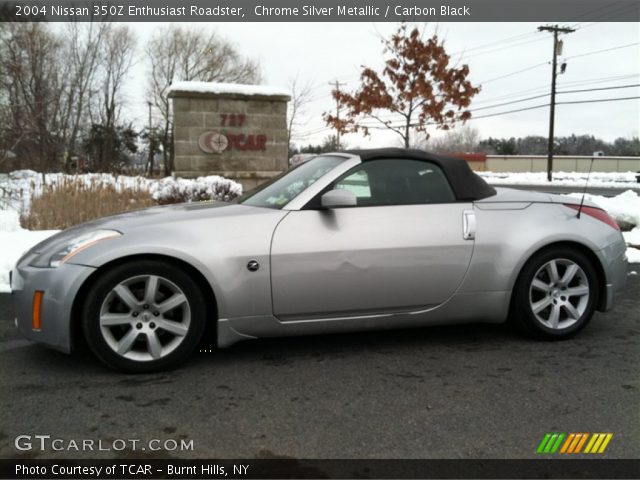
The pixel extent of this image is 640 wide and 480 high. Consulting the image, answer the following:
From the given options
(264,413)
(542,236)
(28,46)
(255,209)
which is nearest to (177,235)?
(255,209)

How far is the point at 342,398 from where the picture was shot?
3141mm

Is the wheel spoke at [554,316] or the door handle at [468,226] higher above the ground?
the door handle at [468,226]

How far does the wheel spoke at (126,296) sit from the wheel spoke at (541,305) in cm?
271

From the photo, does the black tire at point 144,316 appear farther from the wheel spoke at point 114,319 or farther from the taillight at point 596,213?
the taillight at point 596,213

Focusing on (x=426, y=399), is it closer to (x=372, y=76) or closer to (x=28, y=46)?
(x=372, y=76)

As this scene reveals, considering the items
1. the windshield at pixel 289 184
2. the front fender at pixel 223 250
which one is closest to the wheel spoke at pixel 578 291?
the windshield at pixel 289 184

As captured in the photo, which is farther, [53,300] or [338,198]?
[338,198]

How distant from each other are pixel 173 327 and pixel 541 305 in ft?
8.37

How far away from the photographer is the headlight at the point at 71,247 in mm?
3420

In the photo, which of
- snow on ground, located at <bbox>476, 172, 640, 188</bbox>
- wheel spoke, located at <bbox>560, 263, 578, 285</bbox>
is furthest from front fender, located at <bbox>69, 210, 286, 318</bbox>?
snow on ground, located at <bbox>476, 172, 640, 188</bbox>

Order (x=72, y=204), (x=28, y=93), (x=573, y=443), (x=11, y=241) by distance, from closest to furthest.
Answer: (x=573, y=443), (x=11, y=241), (x=72, y=204), (x=28, y=93)

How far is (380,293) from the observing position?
3.77 metres

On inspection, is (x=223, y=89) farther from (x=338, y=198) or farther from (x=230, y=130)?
(x=338, y=198)

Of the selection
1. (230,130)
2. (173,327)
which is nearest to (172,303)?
(173,327)
